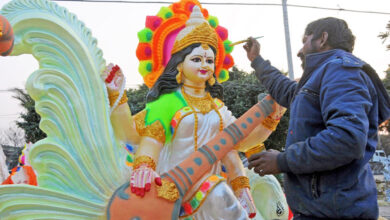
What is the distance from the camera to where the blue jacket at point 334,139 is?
4.99 feet

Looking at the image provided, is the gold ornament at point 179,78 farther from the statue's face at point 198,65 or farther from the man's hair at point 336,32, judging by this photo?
the man's hair at point 336,32

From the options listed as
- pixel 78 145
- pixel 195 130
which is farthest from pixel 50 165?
pixel 195 130

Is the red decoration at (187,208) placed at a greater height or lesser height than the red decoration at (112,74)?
lesser

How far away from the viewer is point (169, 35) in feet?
9.27

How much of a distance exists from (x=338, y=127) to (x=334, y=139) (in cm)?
5

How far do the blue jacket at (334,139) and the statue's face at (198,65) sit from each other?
0.96 m

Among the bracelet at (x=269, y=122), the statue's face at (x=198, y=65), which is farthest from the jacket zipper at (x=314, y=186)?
the statue's face at (x=198, y=65)

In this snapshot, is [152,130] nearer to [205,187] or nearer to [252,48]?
[205,187]

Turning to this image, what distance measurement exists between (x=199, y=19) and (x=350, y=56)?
131 centimetres

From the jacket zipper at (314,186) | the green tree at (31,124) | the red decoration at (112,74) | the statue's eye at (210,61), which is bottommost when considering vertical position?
the jacket zipper at (314,186)

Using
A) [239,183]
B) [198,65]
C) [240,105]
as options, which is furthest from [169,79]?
[240,105]

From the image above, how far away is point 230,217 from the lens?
7.40 ft

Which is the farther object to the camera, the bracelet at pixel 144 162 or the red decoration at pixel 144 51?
the red decoration at pixel 144 51

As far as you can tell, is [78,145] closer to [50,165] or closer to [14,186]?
[50,165]
